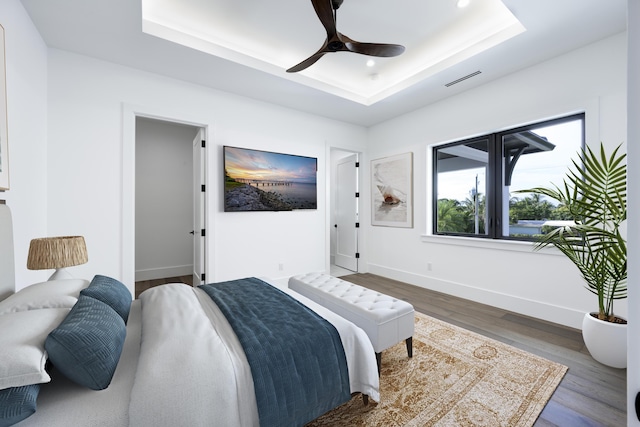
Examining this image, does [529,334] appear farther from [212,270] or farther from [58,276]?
[58,276]

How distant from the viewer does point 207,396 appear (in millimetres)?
1067

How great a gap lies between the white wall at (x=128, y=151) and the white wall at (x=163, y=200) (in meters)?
1.32

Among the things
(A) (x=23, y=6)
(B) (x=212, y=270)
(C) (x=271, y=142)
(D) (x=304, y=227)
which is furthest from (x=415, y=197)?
(A) (x=23, y=6)

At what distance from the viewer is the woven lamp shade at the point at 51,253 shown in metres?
1.85

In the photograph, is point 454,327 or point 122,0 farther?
point 454,327

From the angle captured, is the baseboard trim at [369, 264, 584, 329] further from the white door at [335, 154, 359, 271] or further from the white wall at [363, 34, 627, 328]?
the white door at [335, 154, 359, 271]

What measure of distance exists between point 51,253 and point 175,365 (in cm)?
150

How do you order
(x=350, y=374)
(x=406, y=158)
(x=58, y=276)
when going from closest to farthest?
(x=350, y=374) < (x=58, y=276) < (x=406, y=158)

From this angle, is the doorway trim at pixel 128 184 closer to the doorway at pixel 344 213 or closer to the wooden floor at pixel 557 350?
the wooden floor at pixel 557 350

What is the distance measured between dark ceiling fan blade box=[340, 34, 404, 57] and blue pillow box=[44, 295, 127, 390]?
247 cm

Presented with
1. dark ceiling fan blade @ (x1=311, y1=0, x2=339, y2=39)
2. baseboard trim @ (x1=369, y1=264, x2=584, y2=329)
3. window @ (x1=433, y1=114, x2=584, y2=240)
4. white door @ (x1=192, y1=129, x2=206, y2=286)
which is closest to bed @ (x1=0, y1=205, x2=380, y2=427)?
white door @ (x1=192, y1=129, x2=206, y2=286)

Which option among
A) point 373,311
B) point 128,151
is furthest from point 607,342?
point 128,151

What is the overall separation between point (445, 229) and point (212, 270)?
10.9 ft

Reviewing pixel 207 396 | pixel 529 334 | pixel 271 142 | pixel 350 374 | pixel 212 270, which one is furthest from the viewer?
pixel 271 142
